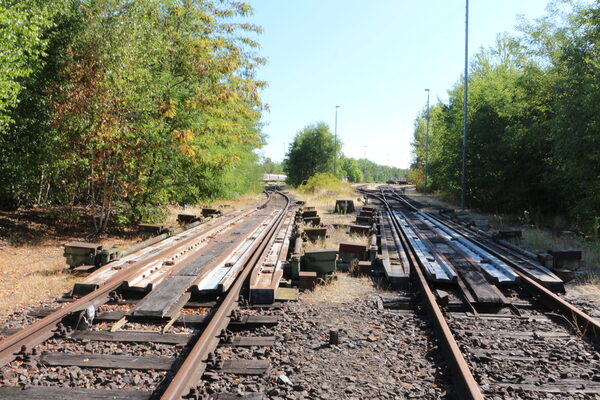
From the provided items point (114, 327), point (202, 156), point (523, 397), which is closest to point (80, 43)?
point (202, 156)

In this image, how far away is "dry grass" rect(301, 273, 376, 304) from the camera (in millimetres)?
6227

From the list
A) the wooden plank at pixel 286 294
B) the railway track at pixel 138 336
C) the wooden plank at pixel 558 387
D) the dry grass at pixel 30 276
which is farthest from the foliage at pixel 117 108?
the wooden plank at pixel 558 387

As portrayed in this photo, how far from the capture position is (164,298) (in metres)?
5.40

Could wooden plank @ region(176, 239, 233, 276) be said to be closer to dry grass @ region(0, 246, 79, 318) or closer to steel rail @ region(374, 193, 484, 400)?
dry grass @ region(0, 246, 79, 318)

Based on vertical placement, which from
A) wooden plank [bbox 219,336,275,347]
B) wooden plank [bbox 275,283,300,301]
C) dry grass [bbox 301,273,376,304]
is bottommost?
dry grass [bbox 301,273,376,304]

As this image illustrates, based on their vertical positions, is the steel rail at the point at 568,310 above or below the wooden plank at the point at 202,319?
above

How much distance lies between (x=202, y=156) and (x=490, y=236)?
353 inches

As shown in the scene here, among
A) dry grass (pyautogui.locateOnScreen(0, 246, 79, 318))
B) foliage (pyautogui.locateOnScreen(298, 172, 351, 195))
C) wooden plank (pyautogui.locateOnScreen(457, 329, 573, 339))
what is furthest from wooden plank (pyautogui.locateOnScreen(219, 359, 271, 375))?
foliage (pyautogui.locateOnScreen(298, 172, 351, 195))

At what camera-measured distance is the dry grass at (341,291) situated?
6227 mm

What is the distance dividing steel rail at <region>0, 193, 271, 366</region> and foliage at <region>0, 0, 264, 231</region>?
5.15m

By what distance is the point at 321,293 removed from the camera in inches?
258

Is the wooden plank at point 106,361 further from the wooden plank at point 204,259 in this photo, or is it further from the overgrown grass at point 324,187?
the overgrown grass at point 324,187

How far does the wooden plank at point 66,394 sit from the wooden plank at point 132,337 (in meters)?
1.00

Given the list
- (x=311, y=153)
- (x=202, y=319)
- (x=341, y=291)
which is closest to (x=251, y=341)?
(x=202, y=319)
